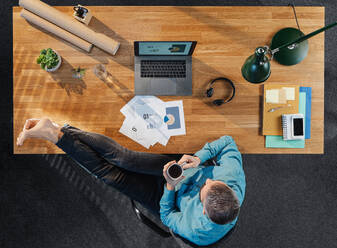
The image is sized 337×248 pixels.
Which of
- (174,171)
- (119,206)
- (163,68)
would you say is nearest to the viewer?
(174,171)

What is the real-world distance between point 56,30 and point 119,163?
94cm

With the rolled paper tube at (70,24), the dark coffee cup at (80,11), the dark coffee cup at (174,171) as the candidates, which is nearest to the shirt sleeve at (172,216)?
the dark coffee cup at (174,171)

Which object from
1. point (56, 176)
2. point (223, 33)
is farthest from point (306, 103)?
point (56, 176)

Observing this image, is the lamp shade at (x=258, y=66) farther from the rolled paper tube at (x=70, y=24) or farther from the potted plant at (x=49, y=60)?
the potted plant at (x=49, y=60)

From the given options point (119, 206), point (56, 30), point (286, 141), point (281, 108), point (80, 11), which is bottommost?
point (119, 206)

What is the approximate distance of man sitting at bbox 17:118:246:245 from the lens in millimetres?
1288

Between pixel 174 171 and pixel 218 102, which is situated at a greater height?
pixel 218 102

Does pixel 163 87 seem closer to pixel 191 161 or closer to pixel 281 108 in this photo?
pixel 191 161

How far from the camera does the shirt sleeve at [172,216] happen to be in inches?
52.7

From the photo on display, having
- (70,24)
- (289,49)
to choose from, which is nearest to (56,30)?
(70,24)

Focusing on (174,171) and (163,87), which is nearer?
(174,171)

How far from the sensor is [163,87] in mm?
1520

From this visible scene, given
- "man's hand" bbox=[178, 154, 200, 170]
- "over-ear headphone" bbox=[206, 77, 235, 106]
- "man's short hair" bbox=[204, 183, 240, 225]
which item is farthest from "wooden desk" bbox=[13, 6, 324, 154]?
"man's short hair" bbox=[204, 183, 240, 225]

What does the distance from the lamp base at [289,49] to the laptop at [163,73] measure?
1.83 feet
